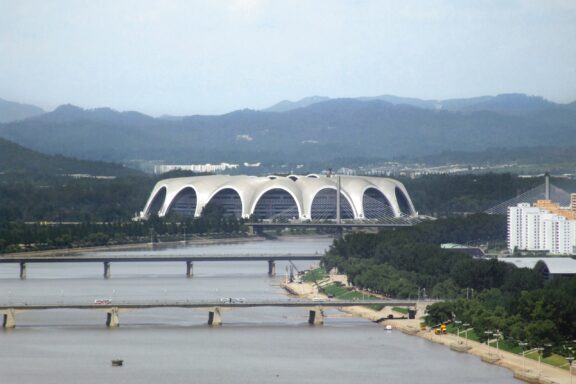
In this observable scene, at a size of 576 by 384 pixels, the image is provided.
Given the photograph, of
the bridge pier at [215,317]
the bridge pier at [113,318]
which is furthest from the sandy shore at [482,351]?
the bridge pier at [113,318]

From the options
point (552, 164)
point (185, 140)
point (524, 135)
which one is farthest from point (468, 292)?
point (185, 140)

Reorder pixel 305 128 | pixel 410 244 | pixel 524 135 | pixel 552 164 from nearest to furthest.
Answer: pixel 410 244, pixel 552 164, pixel 524 135, pixel 305 128

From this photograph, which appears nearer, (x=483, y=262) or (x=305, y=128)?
(x=483, y=262)

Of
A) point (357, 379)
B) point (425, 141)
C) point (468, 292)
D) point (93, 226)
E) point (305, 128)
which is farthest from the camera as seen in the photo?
point (305, 128)

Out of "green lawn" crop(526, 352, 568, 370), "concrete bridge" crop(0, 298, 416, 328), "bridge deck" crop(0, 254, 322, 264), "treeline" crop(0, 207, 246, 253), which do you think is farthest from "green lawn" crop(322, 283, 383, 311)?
"treeline" crop(0, 207, 246, 253)

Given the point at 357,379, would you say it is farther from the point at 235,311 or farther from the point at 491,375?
the point at 235,311

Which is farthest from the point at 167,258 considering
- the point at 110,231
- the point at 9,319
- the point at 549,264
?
the point at 9,319
